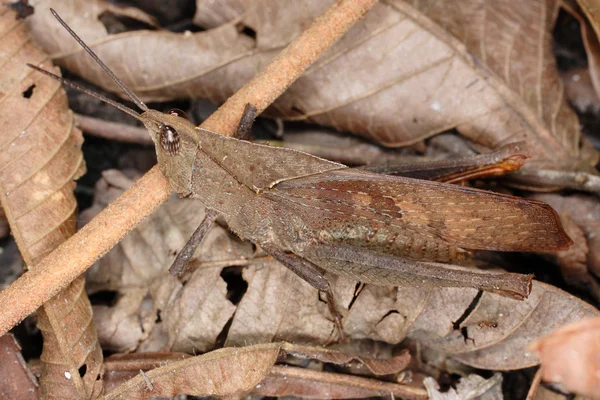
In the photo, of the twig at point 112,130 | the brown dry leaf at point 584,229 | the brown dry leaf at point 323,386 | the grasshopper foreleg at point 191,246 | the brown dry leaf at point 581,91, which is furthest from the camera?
the brown dry leaf at point 581,91

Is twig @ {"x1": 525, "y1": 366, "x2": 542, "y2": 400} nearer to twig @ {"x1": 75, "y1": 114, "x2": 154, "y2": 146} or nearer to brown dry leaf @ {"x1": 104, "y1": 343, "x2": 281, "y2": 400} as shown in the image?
brown dry leaf @ {"x1": 104, "y1": 343, "x2": 281, "y2": 400}

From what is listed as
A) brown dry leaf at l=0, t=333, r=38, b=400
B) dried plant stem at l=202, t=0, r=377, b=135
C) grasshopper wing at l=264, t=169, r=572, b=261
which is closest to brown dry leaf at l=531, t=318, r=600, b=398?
grasshopper wing at l=264, t=169, r=572, b=261

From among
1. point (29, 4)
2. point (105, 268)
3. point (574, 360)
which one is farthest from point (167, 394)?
point (29, 4)

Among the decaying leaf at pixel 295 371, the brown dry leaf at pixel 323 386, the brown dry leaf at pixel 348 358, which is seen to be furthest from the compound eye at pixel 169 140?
the brown dry leaf at pixel 323 386

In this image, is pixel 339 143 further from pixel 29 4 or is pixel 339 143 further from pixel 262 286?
pixel 29 4

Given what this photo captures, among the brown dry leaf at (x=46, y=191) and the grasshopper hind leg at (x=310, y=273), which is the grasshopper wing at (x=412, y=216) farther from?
the brown dry leaf at (x=46, y=191)
